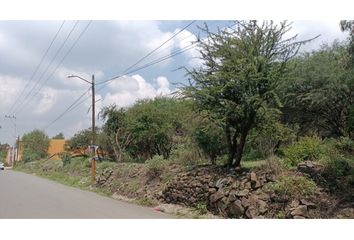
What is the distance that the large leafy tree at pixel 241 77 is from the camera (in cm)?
1738

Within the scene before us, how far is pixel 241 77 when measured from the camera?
1716 centimetres

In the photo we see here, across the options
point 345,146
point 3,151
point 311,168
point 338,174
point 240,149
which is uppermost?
point 3,151

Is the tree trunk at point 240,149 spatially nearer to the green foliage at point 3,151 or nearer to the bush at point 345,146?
the bush at point 345,146

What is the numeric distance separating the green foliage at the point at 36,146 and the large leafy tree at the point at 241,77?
78279 mm

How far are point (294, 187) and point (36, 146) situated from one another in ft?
294

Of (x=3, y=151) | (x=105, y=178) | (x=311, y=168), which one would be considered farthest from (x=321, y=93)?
(x=3, y=151)

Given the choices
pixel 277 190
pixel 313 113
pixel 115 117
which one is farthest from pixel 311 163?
pixel 115 117

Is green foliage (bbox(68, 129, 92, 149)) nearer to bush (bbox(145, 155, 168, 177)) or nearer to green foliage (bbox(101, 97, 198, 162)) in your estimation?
green foliage (bbox(101, 97, 198, 162))

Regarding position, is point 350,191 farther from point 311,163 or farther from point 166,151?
point 166,151

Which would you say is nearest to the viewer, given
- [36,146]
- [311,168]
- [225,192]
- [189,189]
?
[311,168]

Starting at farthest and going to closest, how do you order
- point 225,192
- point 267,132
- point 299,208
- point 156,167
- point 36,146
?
point 36,146 < point 156,167 < point 267,132 < point 225,192 < point 299,208

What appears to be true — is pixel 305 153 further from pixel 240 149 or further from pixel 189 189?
pixel 189 189

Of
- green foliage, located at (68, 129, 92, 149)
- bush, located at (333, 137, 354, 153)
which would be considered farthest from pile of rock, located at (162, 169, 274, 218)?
green foliage, located at (68, 129, 92, 149)

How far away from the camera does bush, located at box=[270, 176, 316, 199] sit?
13.3 meters
